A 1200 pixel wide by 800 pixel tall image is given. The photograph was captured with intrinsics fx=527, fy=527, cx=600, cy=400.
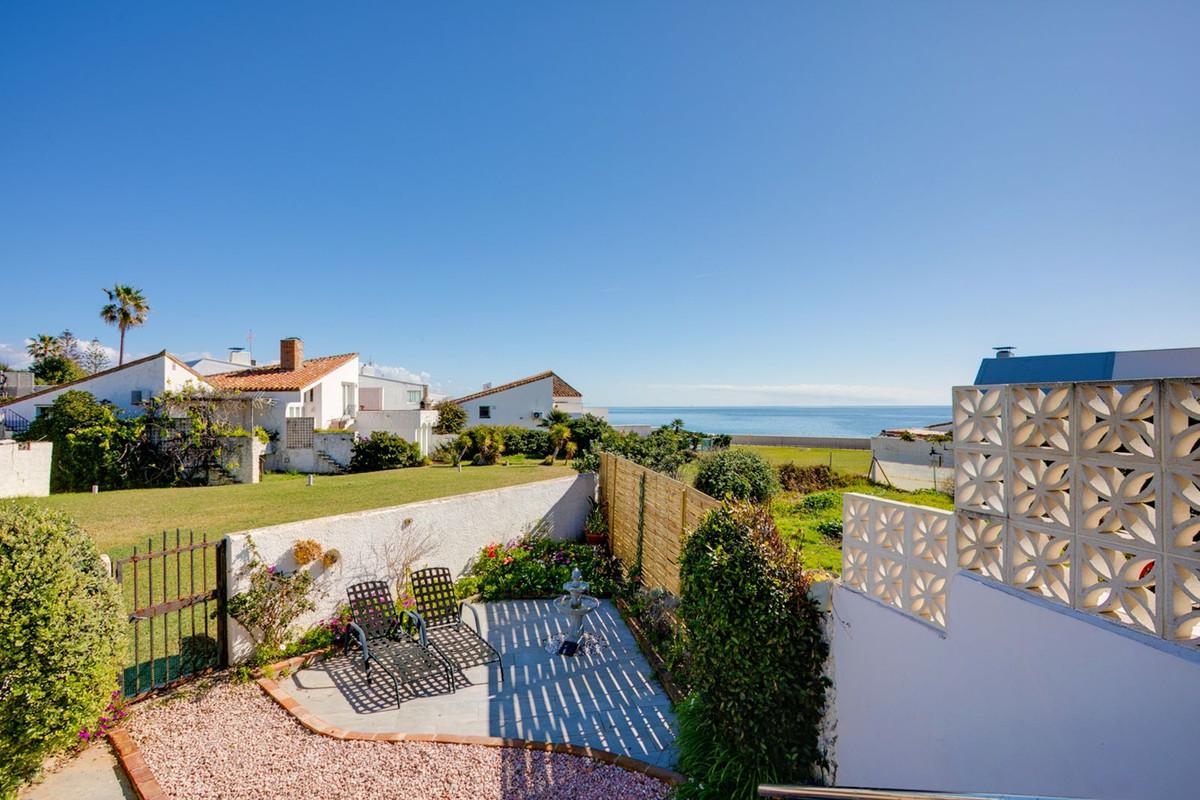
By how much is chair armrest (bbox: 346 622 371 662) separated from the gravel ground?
38.2 inches

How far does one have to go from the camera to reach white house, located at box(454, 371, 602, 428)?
3800 centimetres

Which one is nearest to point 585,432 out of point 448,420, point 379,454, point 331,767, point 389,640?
point 448,420

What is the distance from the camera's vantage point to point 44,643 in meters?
3.86

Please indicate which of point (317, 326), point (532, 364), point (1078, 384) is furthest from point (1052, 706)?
point (532, 364)

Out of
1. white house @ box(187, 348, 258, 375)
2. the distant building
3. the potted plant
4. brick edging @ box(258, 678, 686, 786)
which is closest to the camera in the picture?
brick edging @ box(258, 678, 686, 786)

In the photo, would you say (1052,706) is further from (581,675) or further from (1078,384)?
(581,675)

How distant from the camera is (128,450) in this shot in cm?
1931

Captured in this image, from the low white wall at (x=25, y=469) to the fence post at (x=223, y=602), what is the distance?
1617 centimetres

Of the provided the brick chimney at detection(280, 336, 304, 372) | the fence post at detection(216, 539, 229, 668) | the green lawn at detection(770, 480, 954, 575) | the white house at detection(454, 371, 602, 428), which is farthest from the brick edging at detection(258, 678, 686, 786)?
the white house at detection(454, 371, 602, 428)

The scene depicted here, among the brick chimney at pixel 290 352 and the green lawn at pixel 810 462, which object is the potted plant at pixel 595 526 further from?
the brick chimney at pixel 290 352

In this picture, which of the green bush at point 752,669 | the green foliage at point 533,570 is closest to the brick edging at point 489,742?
the green bush at point 752,669

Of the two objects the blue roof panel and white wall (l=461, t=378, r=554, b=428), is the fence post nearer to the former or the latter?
the blue roof panel

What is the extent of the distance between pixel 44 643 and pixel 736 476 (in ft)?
40.3

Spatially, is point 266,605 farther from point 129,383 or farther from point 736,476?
point 129,383
